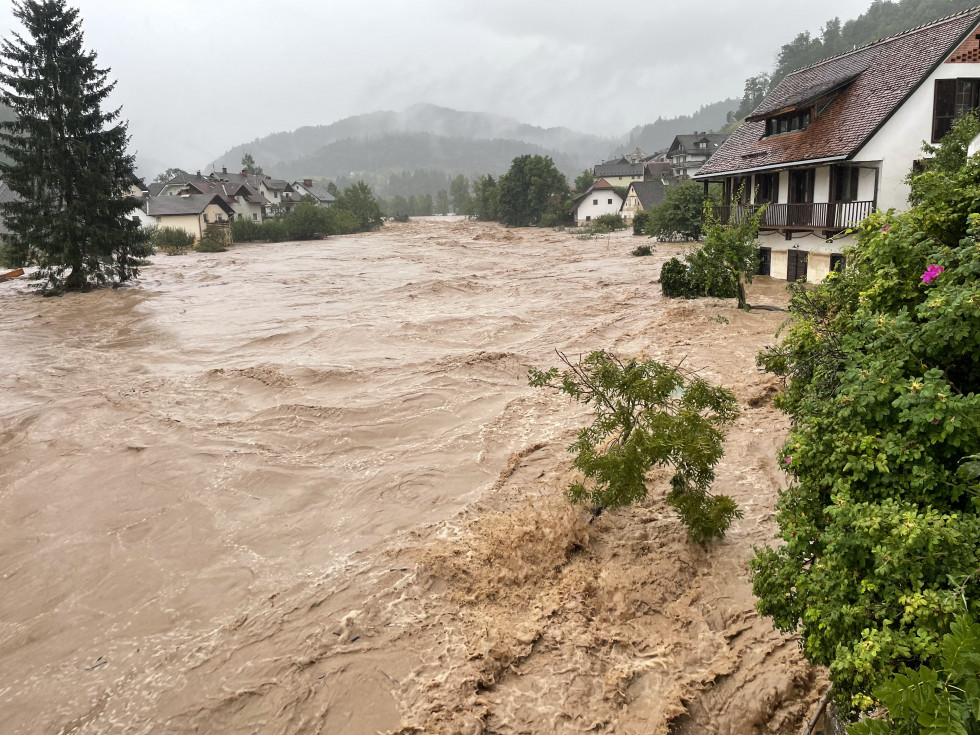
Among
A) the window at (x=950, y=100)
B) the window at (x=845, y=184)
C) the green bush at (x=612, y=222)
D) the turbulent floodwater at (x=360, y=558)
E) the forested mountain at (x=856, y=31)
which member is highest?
the forested mountain at (x=856, y=31)

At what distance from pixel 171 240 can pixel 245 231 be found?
892cm

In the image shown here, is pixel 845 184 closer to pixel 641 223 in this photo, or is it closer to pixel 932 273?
pixel 932 273

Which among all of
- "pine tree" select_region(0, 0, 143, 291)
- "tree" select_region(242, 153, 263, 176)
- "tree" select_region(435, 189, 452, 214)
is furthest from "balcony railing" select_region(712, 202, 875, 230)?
"tree" select_region(435, 189, 452, 214)

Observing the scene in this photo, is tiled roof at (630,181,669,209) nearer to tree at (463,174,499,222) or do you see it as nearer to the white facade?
the white facade

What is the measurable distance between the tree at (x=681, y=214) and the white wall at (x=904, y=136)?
72.4ft

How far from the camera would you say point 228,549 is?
9266 mm

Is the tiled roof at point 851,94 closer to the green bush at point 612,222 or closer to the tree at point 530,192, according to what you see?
the green bush at point 612,222

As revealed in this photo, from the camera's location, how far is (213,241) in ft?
196

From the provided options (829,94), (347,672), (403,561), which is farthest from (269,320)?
(829,94)

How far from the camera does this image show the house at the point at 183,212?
2552 inches

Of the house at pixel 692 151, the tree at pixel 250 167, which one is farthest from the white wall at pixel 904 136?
the tree at pixel 250 167

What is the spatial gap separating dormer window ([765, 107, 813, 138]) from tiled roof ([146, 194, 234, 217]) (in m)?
56.2

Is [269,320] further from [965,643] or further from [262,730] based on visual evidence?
[965,643]

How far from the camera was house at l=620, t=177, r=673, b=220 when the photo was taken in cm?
7288
